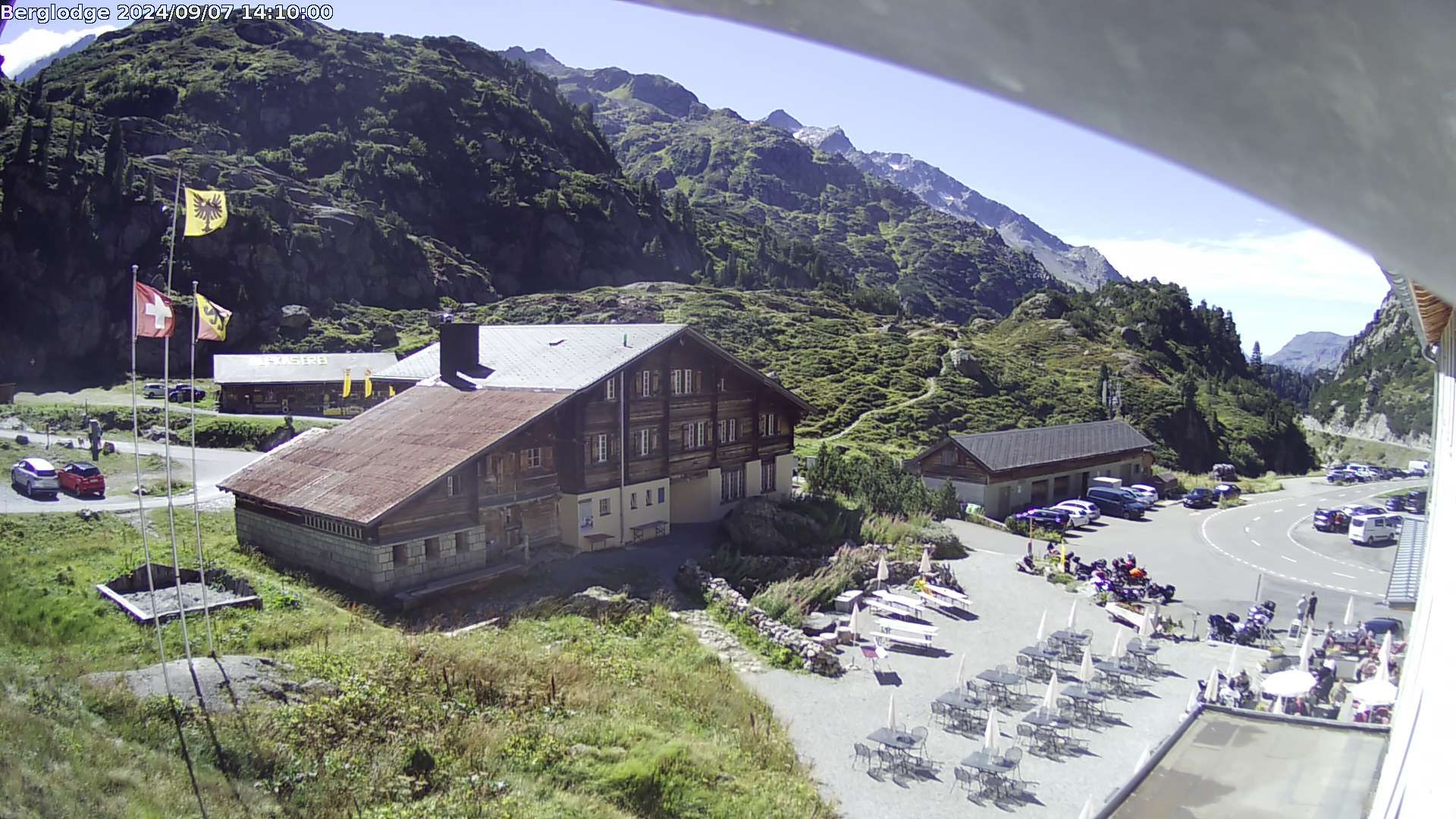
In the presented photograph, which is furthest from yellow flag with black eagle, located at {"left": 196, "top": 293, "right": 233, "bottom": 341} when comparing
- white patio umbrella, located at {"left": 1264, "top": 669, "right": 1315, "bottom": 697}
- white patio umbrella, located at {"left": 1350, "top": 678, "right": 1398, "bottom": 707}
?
white patio umbrella, located at {"left": 1350, "top": 678, "right": 1398, "bottom": 707}

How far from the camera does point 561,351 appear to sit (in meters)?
28.4

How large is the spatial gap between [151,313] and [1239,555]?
Answer: 36785 millimetres

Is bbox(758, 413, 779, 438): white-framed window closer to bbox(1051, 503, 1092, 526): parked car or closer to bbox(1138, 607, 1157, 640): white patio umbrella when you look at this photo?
bbox(1051, 503, 1092, 526): parked car

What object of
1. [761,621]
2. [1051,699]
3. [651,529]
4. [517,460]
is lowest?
[761,621]

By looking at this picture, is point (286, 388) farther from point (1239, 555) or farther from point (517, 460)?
point (1239, 555)

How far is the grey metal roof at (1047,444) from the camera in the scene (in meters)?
42.4

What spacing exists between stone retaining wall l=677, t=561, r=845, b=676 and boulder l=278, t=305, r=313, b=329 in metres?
65.3

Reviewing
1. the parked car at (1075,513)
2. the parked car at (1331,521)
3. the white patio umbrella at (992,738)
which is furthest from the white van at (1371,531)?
the white patio umbrella at (992,738)

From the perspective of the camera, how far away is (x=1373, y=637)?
21.0 metres

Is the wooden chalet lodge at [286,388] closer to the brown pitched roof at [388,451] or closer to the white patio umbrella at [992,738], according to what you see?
the brown pitched roof at [388,451]

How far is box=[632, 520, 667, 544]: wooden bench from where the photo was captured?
1078 inches

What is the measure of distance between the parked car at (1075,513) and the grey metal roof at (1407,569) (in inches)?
511

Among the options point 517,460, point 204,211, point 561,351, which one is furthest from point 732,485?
point 204,211

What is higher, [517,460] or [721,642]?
[517,460]
